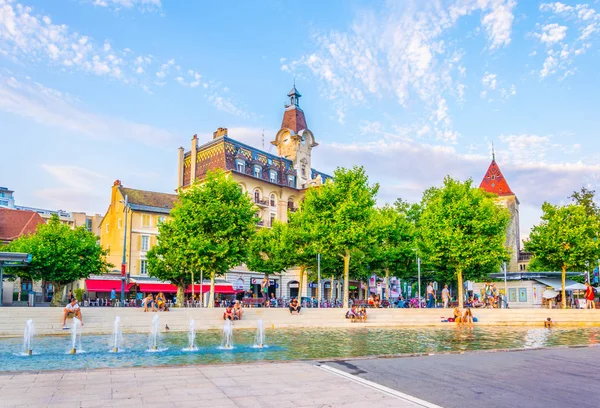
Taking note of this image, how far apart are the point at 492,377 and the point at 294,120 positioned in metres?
61.9

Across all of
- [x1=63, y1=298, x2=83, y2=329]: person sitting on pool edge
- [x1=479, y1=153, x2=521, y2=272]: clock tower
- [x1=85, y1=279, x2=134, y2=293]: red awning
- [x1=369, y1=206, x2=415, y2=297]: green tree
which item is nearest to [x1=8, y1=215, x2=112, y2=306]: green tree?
[x1=85, y1=279, x2=134, y2=293]: red awning

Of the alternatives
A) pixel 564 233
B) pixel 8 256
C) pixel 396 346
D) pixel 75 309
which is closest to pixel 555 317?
pixel 564 233

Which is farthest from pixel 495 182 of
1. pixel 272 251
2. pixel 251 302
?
pixel 251 302

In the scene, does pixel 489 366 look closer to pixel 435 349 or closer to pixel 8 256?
pixel 435 349

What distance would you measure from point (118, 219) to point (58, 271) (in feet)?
50.5

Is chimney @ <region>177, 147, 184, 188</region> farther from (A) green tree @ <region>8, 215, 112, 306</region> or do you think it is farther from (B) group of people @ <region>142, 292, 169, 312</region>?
(B) group of people @ <region>142, 292, 169, 312</region>

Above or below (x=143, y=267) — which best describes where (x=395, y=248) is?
above

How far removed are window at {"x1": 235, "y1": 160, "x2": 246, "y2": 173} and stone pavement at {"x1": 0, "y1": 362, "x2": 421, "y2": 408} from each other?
47831 millimetres

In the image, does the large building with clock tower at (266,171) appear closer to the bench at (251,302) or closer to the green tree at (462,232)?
the bench at (251,302)

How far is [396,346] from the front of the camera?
16547 millimetres

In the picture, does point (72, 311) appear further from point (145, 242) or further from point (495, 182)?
point (495, 182)

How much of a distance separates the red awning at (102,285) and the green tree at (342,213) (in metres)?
20.0

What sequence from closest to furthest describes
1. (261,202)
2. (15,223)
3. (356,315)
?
(356,315) → (15,223) → (261,202)

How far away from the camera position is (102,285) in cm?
4656
